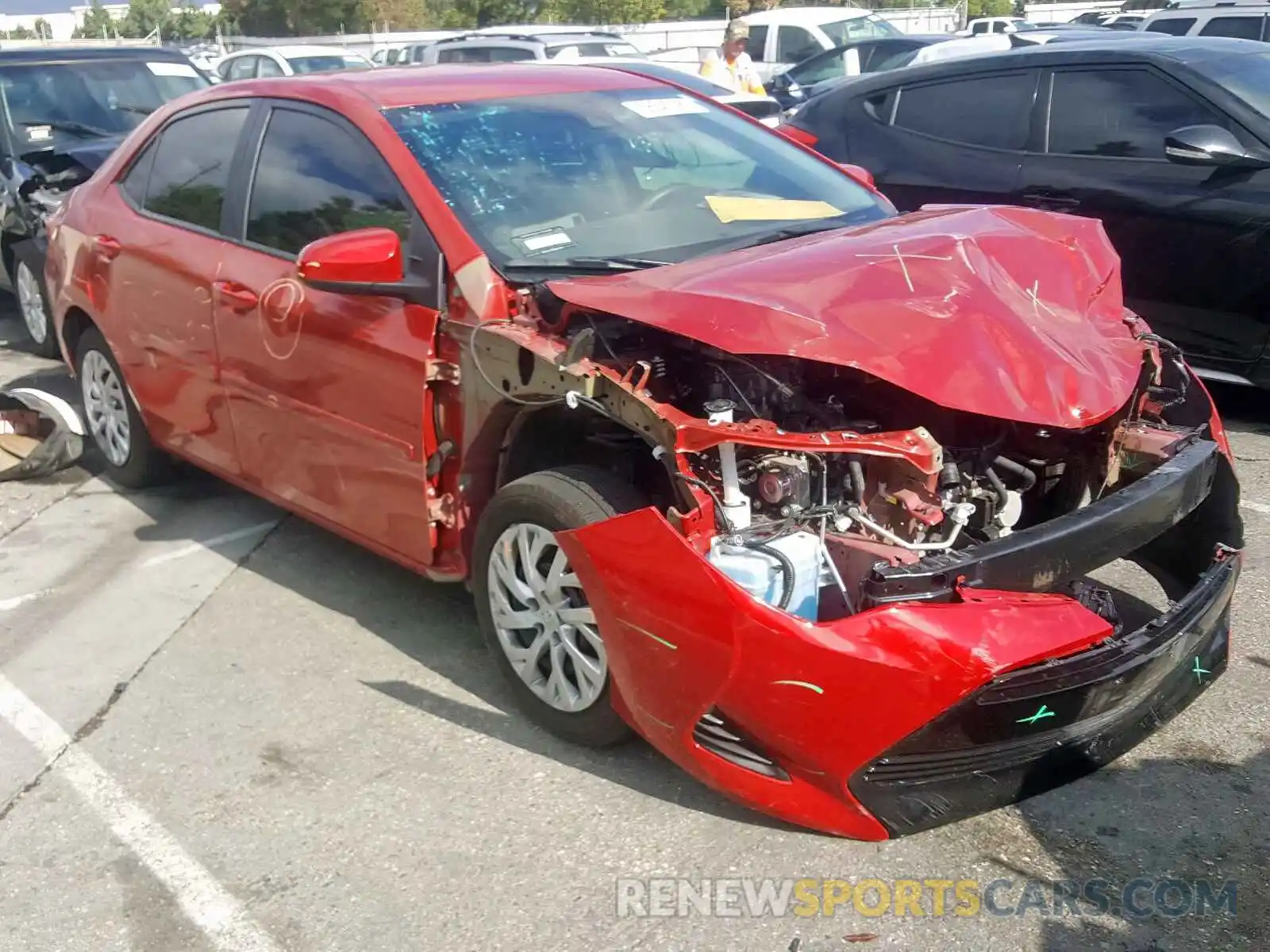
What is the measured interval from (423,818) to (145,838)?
692mm

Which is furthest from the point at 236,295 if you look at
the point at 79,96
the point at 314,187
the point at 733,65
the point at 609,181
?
the point at 733,65

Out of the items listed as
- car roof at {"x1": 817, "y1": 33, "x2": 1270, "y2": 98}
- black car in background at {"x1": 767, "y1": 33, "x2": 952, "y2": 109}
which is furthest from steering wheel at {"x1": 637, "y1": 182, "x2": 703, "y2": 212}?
black car in background at {"x1": 767, "y1": 33, "x2": 952, "y2": 109}

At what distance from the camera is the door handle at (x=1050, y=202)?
19.5 ft

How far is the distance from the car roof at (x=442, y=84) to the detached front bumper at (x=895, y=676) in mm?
1859

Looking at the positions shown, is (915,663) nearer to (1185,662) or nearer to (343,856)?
(1185,662)

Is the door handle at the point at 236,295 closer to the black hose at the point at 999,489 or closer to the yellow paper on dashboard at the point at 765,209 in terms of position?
the yellow paper on dashboard at the point at 765,209

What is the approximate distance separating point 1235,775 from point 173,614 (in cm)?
337

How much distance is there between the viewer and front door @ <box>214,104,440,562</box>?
12.3 ft

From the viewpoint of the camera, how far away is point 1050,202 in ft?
19.8

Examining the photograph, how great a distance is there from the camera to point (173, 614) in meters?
4.52

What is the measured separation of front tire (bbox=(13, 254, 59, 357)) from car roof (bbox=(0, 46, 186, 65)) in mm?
1689

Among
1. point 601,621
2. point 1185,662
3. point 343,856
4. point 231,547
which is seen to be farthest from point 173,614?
point 1185,662

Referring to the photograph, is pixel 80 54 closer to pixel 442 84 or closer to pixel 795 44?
pixel 442 84

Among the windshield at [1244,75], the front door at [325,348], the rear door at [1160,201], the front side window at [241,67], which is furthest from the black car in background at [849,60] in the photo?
the front door at [325,348]
